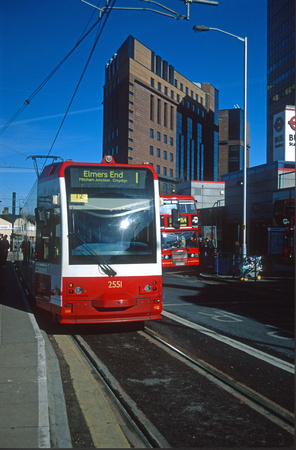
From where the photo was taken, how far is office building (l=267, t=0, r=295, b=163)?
57.7 m

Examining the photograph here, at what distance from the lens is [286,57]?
60.3 metres

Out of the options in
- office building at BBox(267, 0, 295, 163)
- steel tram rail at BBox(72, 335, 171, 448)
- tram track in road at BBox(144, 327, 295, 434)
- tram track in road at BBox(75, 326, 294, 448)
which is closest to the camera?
steel tram rail at BBox(72, 335, 171, 448)

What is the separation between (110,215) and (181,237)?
16216 mm

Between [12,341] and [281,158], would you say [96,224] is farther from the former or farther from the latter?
[281,158]

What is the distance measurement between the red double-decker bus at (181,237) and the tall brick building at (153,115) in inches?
1779

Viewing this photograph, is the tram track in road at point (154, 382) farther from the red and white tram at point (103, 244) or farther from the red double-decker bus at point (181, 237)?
the red double-decker bus at point (181, 237)

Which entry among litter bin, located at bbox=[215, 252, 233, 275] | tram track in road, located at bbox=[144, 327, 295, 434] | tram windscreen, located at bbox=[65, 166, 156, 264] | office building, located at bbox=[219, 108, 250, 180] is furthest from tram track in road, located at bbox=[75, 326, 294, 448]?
office building, located at bbox=[219, 108, 250, 180]

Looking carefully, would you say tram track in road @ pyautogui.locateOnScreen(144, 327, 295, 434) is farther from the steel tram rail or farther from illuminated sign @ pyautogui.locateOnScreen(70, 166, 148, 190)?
illuminated sign @ pyautogui.locateOnScreen(70, 166, 148, 190)

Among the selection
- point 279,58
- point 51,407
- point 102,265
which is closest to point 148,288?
point 102,265

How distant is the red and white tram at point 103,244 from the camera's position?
7809mm

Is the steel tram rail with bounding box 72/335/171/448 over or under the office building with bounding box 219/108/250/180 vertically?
under

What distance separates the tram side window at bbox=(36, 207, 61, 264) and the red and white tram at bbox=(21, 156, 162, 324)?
0.02m

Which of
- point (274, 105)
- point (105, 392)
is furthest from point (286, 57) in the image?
point (105, 392)

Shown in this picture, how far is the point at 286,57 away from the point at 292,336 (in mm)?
60319
